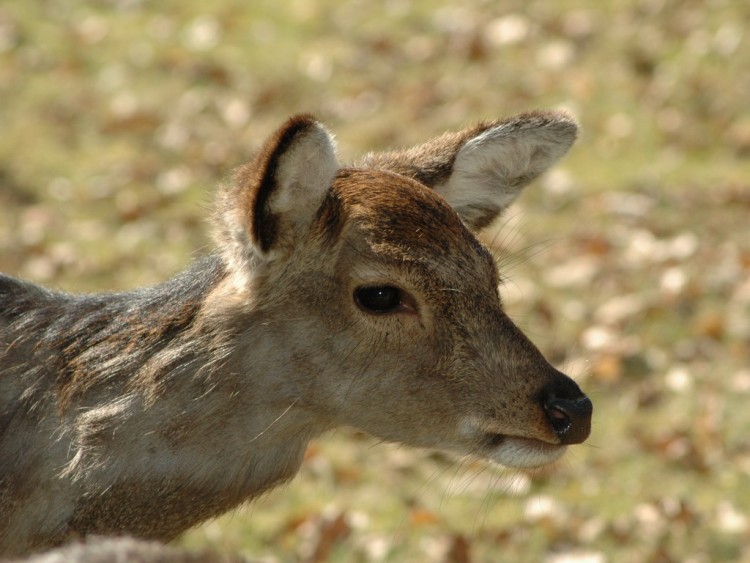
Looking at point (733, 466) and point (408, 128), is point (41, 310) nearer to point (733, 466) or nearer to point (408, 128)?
point (733, 466)

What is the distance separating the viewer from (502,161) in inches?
180

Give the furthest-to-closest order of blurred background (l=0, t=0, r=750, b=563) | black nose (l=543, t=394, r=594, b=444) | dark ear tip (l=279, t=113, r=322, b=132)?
blurred background (l=0, t=0, r=750, b=563)
black nose (l=543, t=394, r=594, b=444)
dark ear tip (l=279, t=113, r=322, b=132)

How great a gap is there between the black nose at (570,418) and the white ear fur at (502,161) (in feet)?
3.15

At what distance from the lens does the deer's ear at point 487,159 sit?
452cm

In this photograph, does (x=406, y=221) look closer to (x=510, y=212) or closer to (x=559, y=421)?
(x=559, y=421)

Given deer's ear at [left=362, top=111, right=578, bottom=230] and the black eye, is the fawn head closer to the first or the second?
the black eye

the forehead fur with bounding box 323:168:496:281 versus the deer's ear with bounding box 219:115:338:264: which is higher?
the deer's ear with bounding box 219:115:338:264

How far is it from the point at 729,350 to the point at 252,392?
13.3 feet

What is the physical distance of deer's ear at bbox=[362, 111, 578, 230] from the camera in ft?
14.8

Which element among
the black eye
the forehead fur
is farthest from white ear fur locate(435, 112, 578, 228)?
the black eye

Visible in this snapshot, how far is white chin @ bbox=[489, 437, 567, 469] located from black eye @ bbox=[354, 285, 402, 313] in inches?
20.9

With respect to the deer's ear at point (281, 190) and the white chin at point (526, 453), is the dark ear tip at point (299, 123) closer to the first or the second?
the deer's ear at point (281, 190)

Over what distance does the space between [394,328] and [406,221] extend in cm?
32

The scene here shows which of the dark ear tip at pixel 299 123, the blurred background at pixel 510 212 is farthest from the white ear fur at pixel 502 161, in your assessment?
the dark ear tip at pixel 299 123
